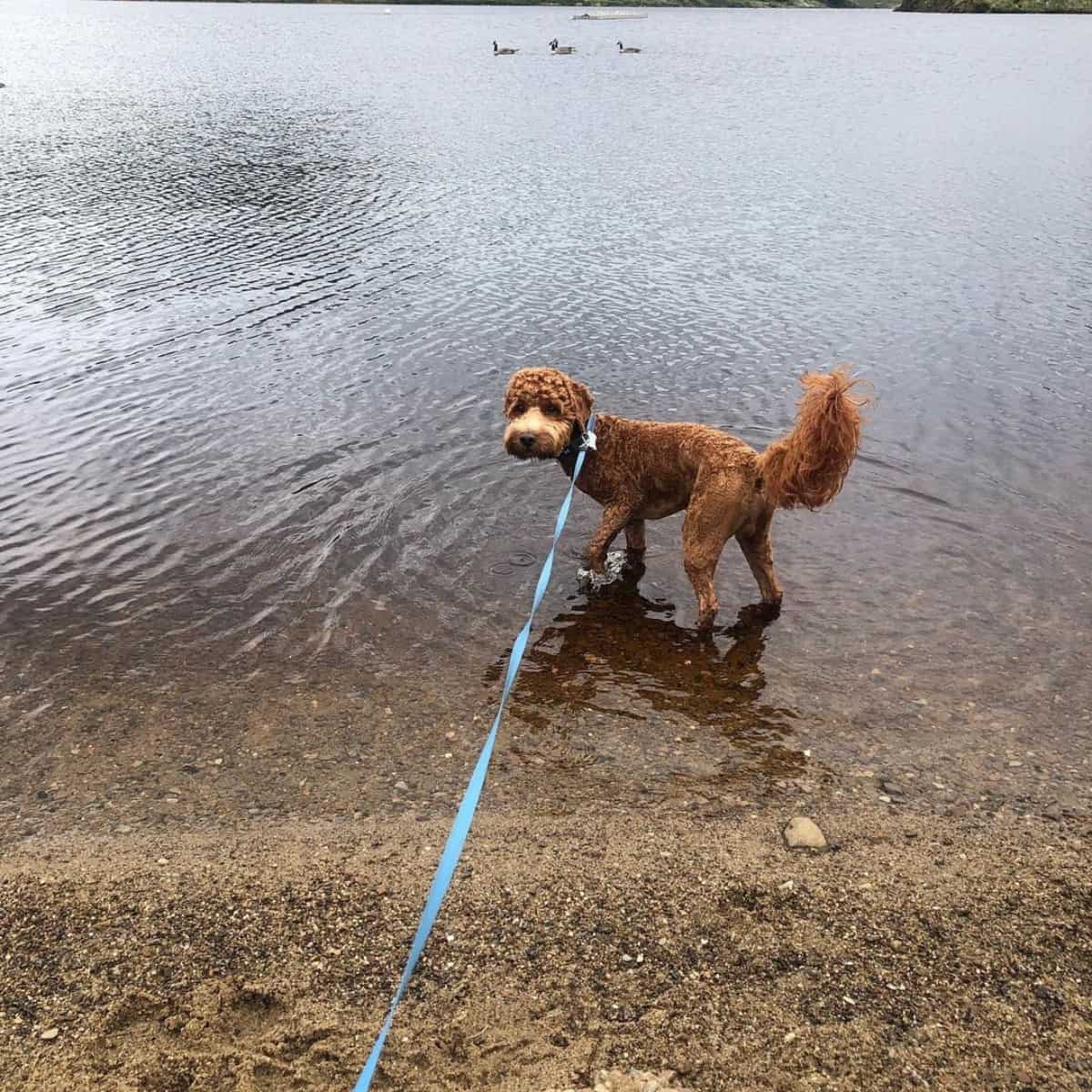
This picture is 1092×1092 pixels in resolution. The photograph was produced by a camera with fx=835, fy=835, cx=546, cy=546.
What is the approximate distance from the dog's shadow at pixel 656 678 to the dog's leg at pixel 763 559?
0.18m

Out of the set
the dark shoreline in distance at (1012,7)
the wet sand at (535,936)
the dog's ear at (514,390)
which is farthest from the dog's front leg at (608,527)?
the dark shoreline in distance at (1012,7)

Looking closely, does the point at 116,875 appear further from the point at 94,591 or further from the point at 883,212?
the point at 883,212

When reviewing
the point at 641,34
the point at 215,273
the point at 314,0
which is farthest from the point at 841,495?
the point at 314,0

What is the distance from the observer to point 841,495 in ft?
29.4

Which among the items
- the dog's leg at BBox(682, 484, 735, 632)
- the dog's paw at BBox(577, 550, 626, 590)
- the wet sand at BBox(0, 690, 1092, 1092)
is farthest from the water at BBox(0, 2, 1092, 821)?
the wet sand at BBox(0, 690, 1092, 1092)

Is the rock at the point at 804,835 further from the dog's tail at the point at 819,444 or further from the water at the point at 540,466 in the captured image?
the dog's tail at the point at 819,444

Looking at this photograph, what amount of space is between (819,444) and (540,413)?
2.13 metres

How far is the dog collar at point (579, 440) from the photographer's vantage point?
6605 millimetres

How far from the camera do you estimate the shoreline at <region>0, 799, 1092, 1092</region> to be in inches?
134

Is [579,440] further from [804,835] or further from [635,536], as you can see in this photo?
[804,835]

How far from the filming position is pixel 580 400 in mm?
6762

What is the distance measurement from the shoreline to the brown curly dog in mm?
2125

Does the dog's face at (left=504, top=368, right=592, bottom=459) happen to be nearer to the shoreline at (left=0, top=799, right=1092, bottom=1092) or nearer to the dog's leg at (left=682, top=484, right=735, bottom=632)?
the dog's leg at (left=682, top=484, right=735, bottom=632)

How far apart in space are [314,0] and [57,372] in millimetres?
152398
